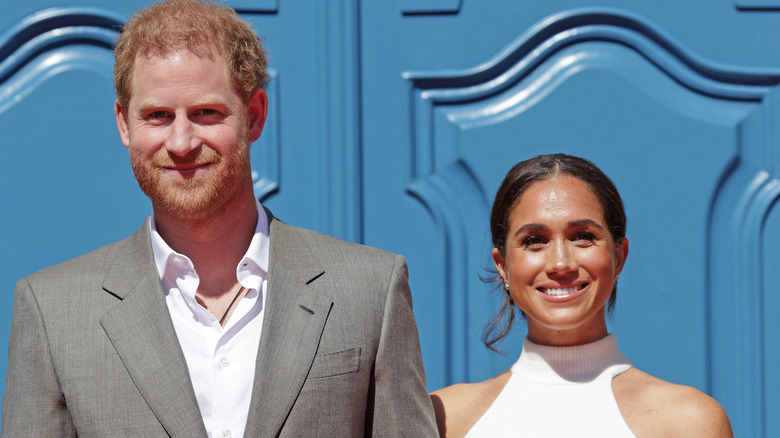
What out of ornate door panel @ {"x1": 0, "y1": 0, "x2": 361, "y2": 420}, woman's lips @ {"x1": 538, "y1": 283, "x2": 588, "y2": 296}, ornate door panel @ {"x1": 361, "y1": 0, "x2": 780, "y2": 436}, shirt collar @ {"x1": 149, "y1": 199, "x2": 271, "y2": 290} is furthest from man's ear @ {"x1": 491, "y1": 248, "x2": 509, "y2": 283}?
shirt collar @ {"x1": 149, "y1": 199, "x2": 271, "y2": 290}

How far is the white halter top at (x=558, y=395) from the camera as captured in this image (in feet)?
6.63

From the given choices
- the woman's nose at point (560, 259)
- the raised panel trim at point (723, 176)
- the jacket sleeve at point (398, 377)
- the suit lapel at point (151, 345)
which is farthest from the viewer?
the raised panel trim at point (723, 176)

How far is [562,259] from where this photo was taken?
→ 78.1 inches

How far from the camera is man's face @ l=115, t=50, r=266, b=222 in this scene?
69.5 inches

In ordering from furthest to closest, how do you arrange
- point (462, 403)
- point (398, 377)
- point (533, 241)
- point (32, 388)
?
point (462, 403), point (533, 241), point (398, 377), point (32, 388)

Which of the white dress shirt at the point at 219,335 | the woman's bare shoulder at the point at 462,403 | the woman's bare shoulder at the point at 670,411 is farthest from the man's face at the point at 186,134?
the woman's bare shoulder at the point at 670,411

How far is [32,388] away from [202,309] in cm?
32

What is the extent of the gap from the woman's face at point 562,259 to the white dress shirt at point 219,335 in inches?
21.1

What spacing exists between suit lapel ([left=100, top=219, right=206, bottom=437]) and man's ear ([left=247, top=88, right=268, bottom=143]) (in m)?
0.30

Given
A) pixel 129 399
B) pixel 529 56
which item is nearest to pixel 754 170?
pixel 529 56

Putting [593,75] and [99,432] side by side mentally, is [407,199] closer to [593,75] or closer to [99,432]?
[593,75]

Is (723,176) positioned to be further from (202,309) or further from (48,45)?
(48,45)

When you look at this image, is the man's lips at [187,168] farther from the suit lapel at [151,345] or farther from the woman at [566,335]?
the woman at [566,335]

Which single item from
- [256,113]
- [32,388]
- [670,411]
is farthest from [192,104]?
[670,411]
